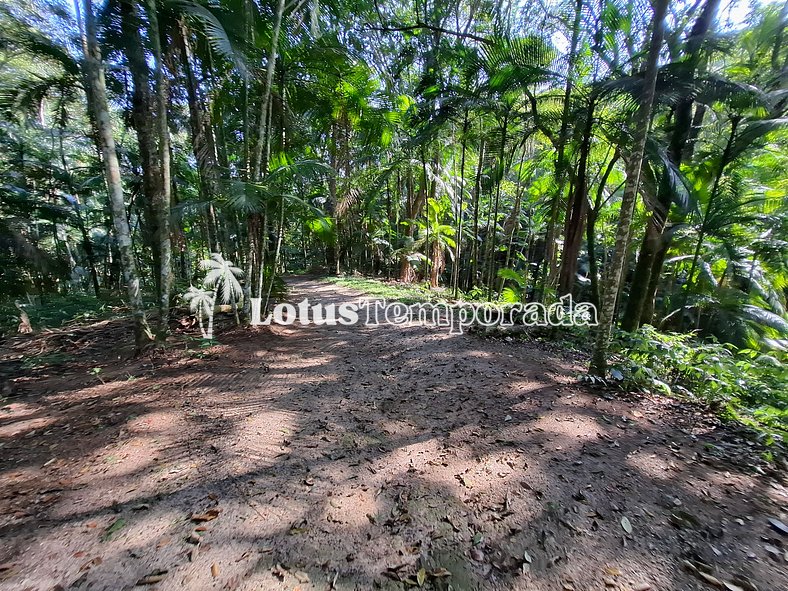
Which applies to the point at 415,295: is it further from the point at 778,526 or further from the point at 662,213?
the point at 778,526

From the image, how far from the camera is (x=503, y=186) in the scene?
46.2ft

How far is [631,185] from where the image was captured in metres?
4.08

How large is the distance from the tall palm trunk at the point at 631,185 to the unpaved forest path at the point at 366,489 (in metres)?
0.72

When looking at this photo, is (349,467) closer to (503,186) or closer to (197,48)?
(197,48)

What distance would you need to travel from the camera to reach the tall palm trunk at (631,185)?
3773 millimetres

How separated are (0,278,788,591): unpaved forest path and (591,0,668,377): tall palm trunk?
72 cm

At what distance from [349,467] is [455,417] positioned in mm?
1451

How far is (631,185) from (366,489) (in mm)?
4508

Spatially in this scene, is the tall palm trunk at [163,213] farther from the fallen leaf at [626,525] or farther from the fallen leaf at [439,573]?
the fallen leaf at [626,525]

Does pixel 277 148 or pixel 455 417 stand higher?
pixel 277 148

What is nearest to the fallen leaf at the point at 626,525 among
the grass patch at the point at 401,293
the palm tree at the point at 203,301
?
the palm tree at the point at 203,301

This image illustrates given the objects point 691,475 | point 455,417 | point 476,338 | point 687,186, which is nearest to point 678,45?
point 687,186

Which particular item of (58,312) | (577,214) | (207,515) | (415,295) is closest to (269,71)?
(577,214)

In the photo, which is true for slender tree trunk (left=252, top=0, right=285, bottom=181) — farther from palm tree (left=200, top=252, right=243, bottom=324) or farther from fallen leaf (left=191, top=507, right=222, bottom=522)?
fallen leaf (left=191, top=507, right=222, bottom=522)
